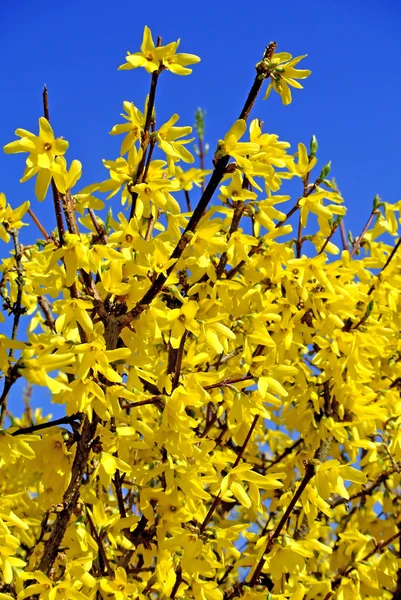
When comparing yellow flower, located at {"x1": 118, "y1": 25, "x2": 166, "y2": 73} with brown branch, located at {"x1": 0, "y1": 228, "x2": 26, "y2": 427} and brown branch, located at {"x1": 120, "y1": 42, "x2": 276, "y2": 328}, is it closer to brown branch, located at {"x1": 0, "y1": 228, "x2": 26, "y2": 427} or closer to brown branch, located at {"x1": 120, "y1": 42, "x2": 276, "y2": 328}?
brown branch, located at {"x1": 120, "y1": 42, "x2": 276, "y2": 328}

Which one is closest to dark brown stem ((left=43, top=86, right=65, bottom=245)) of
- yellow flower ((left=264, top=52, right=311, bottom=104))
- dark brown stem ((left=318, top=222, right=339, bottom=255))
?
yellow flower ((left=264, top=52, right=311, bottom=104))

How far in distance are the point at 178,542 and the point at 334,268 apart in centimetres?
119

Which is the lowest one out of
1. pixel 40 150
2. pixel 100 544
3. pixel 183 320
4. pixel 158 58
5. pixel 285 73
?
pixel 100 544

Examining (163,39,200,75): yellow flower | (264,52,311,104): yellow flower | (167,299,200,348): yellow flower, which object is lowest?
(167,299,200,348): yellow flower

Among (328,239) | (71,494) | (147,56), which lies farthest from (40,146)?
(328,239)

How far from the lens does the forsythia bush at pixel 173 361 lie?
5.69ft

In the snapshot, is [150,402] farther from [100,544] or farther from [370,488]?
[370,488]

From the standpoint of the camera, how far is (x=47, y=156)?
5.52ft

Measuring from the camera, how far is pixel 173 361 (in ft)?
7.46

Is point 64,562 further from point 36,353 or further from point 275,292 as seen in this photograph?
point 275,292

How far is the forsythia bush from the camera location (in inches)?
68.3

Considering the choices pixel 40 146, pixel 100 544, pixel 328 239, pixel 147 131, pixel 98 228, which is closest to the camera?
pixel 40 146

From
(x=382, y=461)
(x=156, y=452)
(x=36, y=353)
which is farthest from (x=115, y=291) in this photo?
(x=382, y=461)

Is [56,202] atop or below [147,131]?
below
